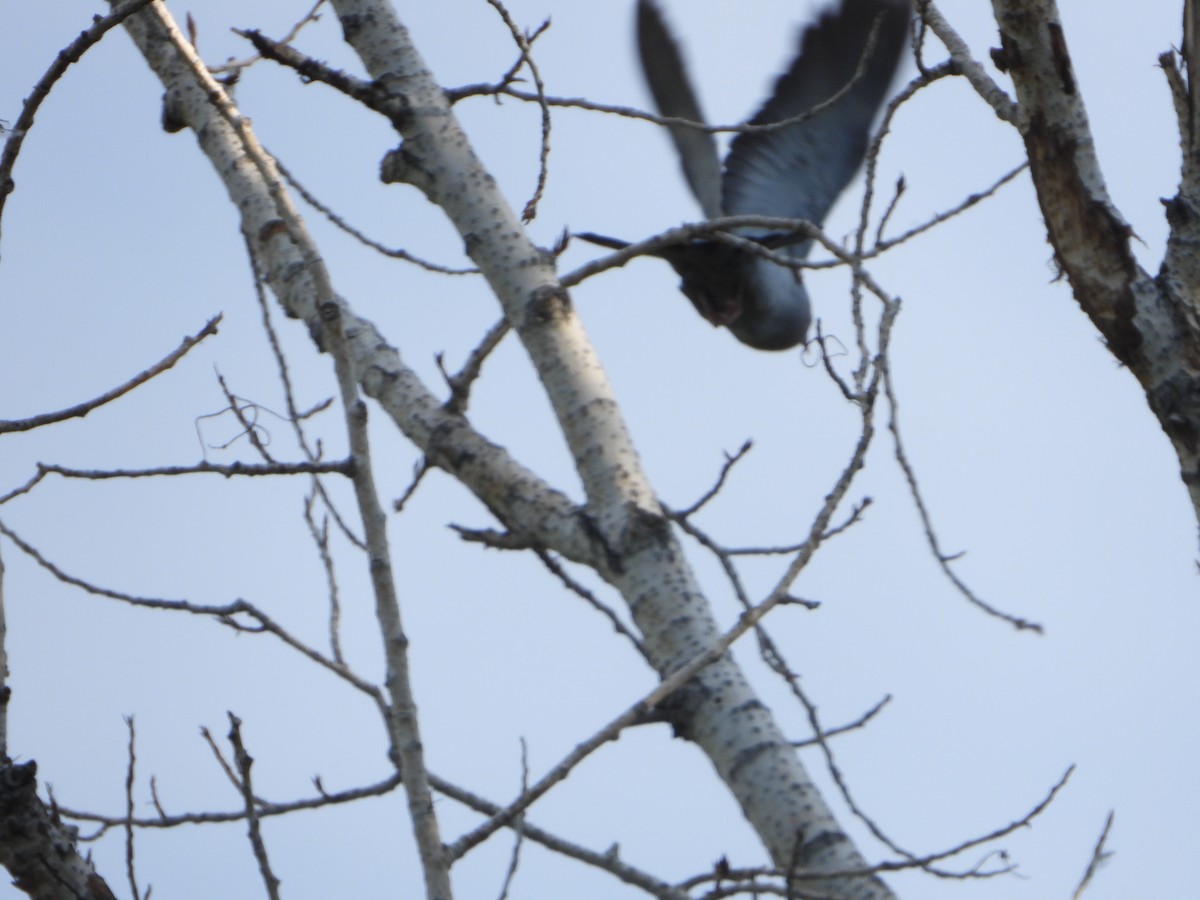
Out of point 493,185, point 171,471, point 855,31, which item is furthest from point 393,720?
point 855,31

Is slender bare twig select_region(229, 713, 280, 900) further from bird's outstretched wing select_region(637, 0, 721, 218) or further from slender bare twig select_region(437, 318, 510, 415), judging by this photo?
bird's outstretched wing select_region(637, 0, 721, 218)

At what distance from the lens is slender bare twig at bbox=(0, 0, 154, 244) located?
1.75m

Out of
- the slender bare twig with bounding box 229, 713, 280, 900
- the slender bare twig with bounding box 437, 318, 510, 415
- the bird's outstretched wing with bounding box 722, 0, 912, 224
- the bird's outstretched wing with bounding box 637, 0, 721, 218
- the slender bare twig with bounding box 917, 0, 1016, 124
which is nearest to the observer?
the slender bare twig with bounding box 229, 713, 280, 900

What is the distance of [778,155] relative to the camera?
204 inches

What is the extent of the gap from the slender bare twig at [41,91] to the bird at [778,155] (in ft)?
7.51

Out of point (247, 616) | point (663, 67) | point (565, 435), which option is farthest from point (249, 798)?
point (663, 67)

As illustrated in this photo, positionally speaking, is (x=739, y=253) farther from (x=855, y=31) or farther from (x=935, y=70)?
(x=935, y=70)

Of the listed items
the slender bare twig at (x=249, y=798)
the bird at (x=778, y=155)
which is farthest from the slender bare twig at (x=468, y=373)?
the slender bare twig at (x=249, y=798)

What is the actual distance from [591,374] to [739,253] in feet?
4.64

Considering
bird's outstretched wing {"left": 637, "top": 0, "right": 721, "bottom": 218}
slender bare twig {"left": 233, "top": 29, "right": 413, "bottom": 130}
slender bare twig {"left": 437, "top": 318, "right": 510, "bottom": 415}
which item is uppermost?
bird's outstretched wing {"left": 637, "top": 0, "right": 721, "bottom": 218}

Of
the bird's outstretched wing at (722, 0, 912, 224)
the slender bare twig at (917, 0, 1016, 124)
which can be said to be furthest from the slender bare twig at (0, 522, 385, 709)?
the bird's outstretched wing at (722, 0, 912, 224)

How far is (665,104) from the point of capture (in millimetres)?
4031

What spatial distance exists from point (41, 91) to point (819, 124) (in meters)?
3.93

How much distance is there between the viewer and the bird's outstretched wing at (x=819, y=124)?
4.97m
